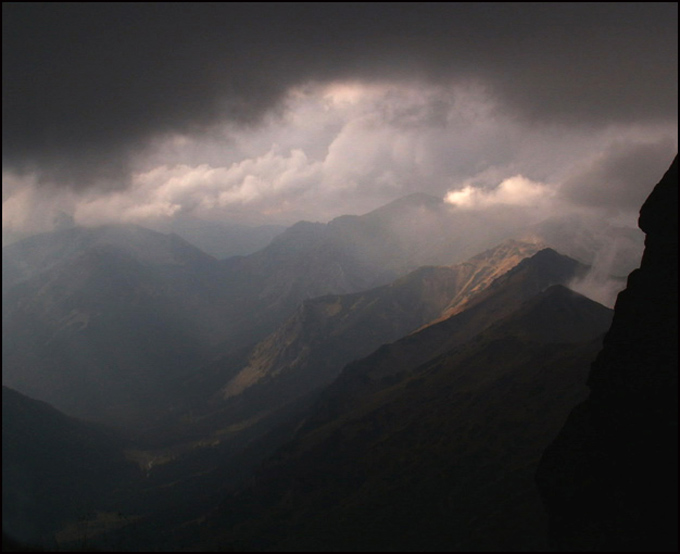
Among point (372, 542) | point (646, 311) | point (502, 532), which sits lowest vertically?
point (372, 542)

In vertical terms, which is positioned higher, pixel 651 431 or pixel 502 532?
pixel 651 431

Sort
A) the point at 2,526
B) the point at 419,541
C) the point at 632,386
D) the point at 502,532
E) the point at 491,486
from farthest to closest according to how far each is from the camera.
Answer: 1. the point at 491,486
2. the point at 419,541
3. the point at 502,532
4. the point at 632,386
5. the point at 2,526

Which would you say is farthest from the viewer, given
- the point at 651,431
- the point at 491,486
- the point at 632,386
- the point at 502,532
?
the point at 491,486

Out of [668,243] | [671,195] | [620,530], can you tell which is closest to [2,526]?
[620,530]

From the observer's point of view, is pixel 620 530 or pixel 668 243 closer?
pixel 620 530

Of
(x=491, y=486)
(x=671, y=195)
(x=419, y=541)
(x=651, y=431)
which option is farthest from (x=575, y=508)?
(x=491, y=486)

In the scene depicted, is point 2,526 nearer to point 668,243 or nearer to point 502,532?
point 668,243
